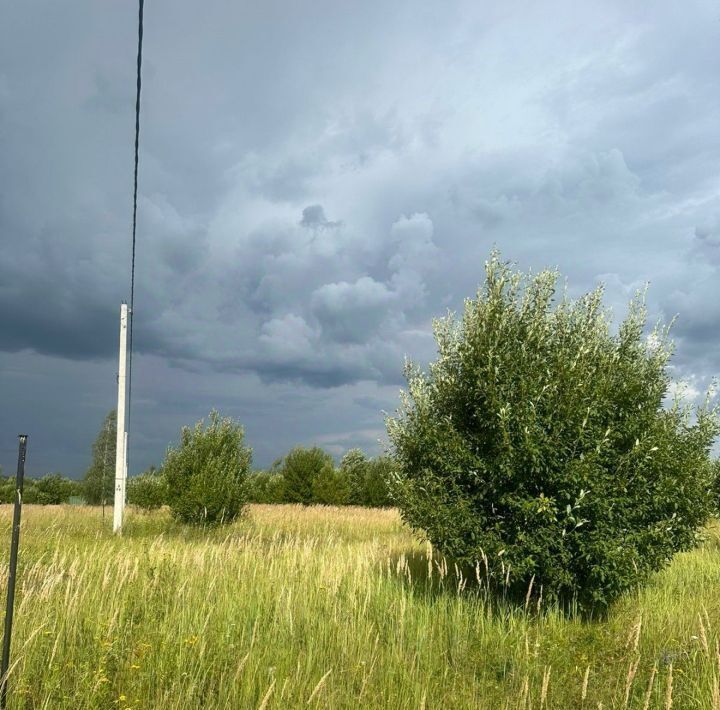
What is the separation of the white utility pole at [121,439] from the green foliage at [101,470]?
25.2 metres

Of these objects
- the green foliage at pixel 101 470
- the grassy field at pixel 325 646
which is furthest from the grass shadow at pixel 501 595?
the green foliage at pixel 101 470

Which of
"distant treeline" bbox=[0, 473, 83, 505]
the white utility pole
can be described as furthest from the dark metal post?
"distant treeline" bbox=[0, 473, 83, 505]

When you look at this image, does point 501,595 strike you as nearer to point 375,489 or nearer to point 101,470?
point 375,489

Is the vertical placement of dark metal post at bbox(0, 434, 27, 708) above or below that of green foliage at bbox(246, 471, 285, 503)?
above

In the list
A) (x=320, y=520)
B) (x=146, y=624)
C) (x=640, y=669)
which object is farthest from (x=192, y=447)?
(x=640, y=669)

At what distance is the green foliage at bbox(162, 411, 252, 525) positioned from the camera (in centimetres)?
2003

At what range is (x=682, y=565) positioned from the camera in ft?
48.1

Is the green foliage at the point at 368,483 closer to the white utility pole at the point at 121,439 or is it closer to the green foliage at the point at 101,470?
the green foliage at the point at 101,470

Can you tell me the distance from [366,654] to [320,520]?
66.9 feet

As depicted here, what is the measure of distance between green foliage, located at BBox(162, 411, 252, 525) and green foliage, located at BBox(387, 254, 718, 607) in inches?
433

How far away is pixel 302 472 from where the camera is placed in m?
39.0

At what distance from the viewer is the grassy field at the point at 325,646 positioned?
5.41 metres

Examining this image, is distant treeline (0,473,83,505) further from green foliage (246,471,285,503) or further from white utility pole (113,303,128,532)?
white utility pole (113,303,128,532)

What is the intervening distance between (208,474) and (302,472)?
18927mm
